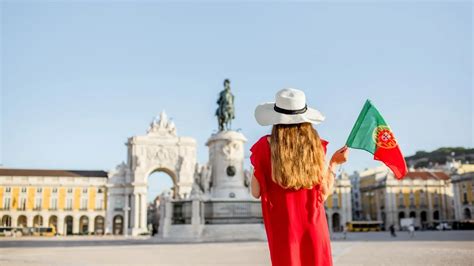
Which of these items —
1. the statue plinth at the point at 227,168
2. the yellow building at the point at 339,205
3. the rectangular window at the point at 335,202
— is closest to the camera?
the statue plinth at the point at 227,168

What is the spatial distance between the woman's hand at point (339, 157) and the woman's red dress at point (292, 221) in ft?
0.57

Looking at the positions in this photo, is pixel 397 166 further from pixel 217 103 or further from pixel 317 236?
pixel 217 103

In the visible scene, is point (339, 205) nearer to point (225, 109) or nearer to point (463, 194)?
point (463, 194)

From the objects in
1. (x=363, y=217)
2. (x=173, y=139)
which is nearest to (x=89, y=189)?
(x=173, y=139)

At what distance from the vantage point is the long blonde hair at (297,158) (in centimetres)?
266

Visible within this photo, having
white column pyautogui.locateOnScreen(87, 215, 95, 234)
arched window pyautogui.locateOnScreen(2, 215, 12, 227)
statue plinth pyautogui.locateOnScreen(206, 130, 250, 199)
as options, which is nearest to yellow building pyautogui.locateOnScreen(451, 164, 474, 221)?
white column pyautogui.locateOnScreen(87, 215, 95, 234)

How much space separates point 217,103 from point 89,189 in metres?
49.8

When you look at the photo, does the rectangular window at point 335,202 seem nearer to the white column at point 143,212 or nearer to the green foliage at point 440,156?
the white column at point 143,212

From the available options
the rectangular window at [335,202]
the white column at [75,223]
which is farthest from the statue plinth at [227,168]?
the rectangular window at [335,202]

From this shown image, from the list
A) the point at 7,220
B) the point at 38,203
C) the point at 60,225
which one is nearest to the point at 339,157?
the point at 7,220

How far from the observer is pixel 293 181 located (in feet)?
8.73

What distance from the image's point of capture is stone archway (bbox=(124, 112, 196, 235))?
66.4 metres

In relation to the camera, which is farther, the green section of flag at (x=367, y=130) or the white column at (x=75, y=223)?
the white column at (x=75, y=223)

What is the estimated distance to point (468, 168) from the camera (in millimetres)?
73375
